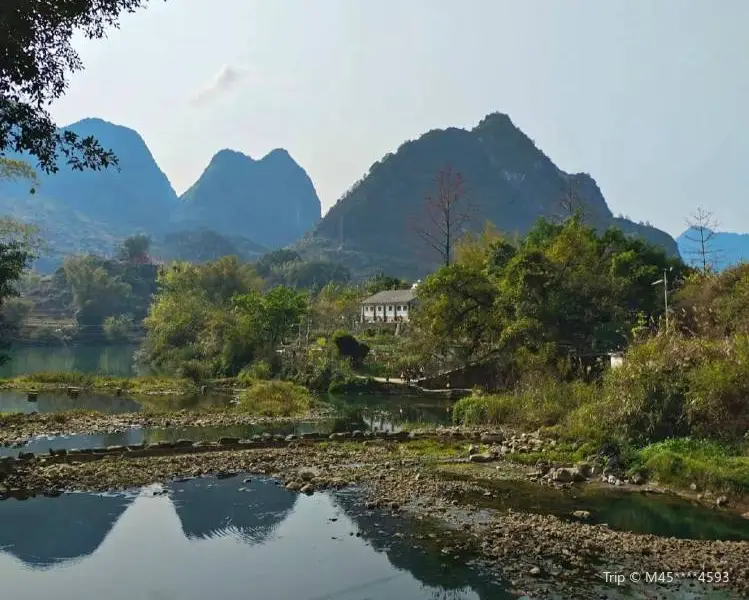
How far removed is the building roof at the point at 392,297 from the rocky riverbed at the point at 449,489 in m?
38.6

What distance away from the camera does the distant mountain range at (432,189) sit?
14912 cm

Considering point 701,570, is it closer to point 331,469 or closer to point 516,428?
point 331,469

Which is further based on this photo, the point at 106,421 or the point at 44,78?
the point at 106,421

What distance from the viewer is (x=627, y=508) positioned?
11195 mm

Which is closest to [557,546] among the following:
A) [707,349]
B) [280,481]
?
[280,481]

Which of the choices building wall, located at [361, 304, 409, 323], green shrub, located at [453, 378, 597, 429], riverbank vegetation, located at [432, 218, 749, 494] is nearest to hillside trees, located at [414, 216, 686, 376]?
riverbank vegetation, located at [432, 218, 749, 494]

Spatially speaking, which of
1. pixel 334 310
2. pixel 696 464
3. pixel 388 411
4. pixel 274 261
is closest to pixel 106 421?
pixel 388 411

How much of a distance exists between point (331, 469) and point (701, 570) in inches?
298

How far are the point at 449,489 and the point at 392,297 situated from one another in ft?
152

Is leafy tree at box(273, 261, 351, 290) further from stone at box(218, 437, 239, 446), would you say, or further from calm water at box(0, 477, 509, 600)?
calm water at box(0, 477, 509, 600)

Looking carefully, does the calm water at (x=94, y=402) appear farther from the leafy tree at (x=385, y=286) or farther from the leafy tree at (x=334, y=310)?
the leafy tree at (x=385, y=286)

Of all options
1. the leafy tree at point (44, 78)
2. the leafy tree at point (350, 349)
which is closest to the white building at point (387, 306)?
the leafy tree at point (350, 349)

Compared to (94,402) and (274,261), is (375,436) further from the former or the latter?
(274,261)

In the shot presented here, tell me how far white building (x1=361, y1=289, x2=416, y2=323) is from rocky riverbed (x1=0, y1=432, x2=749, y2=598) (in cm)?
3842
